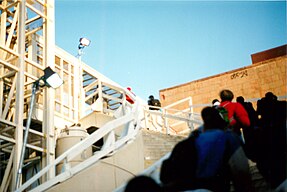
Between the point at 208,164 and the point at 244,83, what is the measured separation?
1633 centimetres

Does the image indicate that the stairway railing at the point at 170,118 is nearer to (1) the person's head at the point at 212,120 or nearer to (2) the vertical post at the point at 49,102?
(2) the vertical post at the point at 49,102

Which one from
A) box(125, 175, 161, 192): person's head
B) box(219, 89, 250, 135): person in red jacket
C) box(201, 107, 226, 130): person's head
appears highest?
box(219, 89, 250, 135): person in red jacket

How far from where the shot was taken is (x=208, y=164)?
137 inches

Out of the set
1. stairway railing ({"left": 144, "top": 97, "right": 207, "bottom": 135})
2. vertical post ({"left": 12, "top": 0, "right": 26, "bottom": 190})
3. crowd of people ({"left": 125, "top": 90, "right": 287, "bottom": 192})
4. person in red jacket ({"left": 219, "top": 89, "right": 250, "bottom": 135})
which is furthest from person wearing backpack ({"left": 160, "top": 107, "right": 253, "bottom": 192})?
vertical post ({"left": 12, "top": 0, "right": 26, "bottom": 190})

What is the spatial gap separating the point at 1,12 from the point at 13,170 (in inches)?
205

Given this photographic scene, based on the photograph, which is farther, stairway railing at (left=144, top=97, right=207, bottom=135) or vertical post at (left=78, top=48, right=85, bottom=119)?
vertical post at (left=78, top=48, right=85, bottom=119)

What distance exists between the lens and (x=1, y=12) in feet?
40.3

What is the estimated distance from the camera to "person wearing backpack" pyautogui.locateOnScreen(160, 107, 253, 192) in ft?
11.1

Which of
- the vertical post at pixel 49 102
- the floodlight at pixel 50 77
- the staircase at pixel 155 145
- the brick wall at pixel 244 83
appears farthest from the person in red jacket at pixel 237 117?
the brick wall at pixel 244 83

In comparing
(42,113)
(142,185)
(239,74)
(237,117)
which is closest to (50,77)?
(237,117)

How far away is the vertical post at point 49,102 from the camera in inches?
431

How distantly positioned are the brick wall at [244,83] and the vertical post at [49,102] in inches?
343

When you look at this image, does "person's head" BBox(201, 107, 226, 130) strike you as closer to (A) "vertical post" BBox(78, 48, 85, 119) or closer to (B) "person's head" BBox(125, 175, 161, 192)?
(B) "person's head" BBox(125, 175, 161, 192)

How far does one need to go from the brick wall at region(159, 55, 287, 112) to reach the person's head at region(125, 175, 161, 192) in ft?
50.0
